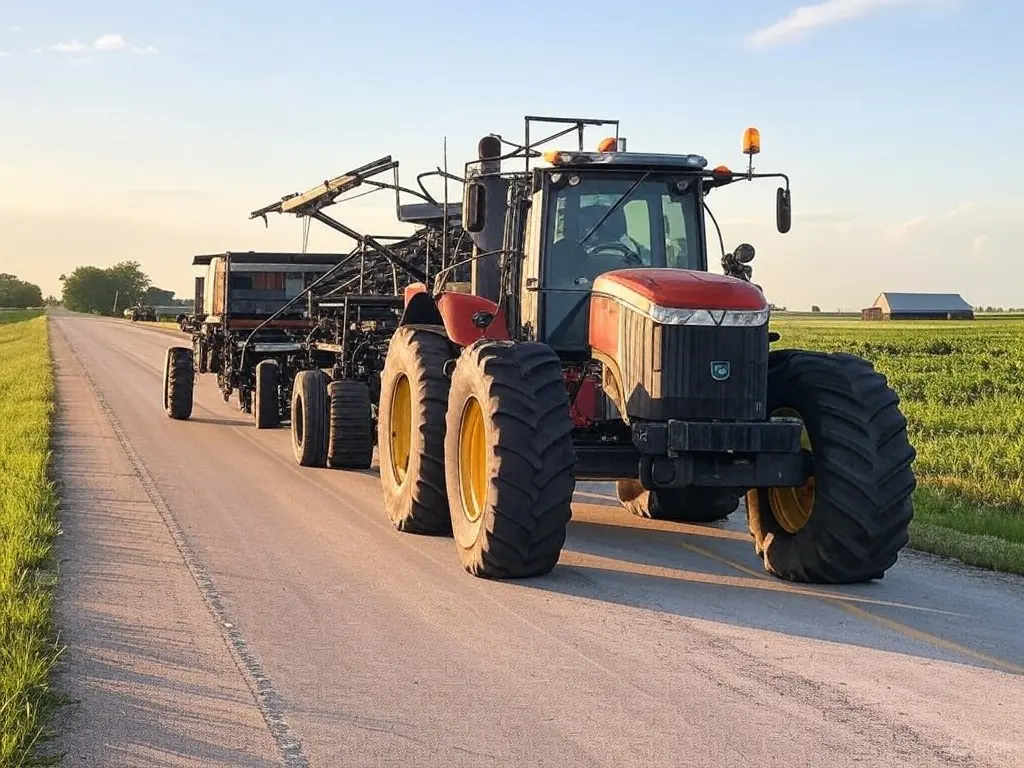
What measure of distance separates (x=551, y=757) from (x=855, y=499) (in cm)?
353

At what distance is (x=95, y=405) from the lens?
21.2 m

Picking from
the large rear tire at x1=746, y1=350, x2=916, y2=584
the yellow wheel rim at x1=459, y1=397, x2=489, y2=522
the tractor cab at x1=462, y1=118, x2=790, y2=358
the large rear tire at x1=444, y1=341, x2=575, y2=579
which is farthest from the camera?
the tractor cab at x1=462, y1=118, x2=790, y2=358

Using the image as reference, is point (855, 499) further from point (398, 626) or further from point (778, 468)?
point (398, 626)

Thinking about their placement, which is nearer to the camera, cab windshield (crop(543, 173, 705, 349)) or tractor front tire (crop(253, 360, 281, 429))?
cab windshield (crop(543, 173, 705, 349))

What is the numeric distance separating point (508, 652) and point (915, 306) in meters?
142

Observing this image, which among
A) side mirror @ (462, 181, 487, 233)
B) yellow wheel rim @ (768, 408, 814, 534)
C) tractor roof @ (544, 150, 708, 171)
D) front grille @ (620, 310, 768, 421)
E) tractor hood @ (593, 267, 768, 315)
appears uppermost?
tractor roof @ (544, 150, 708, 171)

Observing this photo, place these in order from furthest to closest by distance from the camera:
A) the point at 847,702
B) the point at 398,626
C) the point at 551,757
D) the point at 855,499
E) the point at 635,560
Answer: the point at 635,560 → the point at 855,499 → the point at 398,626 → the point at 847,702 → the point at 551,757

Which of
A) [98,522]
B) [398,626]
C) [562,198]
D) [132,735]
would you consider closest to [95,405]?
[98,522]

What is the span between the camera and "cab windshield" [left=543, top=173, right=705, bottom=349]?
8.82m

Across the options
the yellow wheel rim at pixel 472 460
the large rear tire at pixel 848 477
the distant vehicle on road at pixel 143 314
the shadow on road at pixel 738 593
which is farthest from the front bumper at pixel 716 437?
the distant vehicle on road at pixel 143 314

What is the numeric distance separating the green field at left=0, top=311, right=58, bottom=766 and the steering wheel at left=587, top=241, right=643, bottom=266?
4.27 meters

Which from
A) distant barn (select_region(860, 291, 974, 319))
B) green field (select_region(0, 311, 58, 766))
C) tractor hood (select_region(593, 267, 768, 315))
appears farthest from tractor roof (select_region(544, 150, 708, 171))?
distant barn (select_region(860, 291, 974, 319))

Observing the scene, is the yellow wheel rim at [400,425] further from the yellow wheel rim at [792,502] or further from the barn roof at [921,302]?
the barn roof at [921,302]

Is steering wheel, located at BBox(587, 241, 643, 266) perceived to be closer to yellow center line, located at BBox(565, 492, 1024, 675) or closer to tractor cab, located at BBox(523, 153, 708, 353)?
tractor cab, located at BBox(523, 153, 708, 353)
